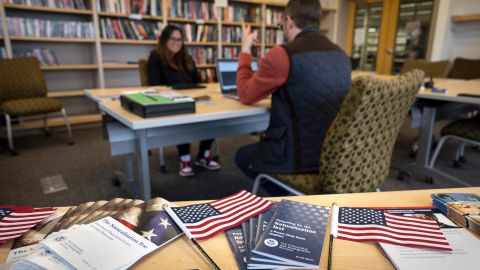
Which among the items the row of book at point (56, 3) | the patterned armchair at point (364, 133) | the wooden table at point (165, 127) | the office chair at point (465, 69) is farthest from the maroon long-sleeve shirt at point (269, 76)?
the office chair at point (465, 69)

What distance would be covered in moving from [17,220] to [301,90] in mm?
1063

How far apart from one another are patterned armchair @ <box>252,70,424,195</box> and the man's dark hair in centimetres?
51

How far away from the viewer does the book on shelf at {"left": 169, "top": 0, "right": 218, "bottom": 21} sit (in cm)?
443

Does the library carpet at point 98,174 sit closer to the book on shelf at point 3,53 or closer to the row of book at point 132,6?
the book on shelf at point 3,53

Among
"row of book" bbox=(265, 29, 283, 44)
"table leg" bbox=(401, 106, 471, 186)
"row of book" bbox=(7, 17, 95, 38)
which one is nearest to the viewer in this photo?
"table leg" bbox=(401, 106, 471, 186)

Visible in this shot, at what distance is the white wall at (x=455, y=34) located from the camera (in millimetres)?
4914

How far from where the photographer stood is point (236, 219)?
720 millimetres

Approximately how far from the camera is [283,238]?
62 cm

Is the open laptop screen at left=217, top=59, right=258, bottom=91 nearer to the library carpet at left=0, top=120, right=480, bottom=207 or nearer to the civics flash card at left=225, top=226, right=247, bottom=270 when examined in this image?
the library carpet at left=0, top=120, right=480, bottom=207

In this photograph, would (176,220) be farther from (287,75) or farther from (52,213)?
(287,75)

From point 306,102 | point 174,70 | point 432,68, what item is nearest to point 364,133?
point 306,102

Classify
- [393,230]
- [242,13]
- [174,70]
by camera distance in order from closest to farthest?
[393,230] → [174,70] → [242,13]

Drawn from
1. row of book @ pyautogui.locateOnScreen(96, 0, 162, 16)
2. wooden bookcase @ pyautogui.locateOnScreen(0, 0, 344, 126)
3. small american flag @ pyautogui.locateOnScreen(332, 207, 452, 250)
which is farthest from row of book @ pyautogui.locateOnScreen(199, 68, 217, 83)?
small american flag @ pyautogui.locateOnScreen(332, 207, 452, 250)

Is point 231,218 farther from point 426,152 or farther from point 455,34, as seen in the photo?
point 455,34
